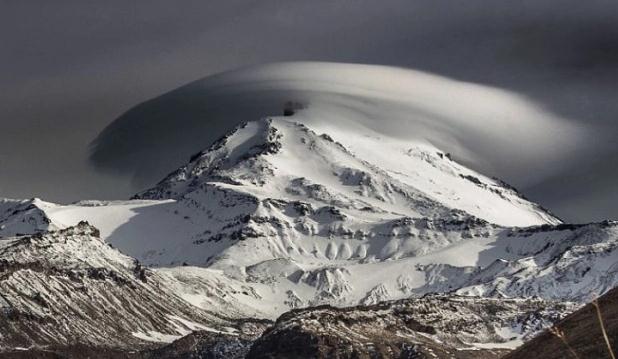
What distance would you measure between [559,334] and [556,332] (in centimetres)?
37

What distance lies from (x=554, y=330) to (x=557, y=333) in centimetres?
138

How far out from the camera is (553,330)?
465 ft

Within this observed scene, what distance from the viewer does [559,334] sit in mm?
140500

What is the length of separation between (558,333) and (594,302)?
455cm

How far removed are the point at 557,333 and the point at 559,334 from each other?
54 centimetres

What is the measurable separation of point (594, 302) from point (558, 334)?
4.57 meters

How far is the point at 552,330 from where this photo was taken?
142m

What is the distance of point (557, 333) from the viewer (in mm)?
140000

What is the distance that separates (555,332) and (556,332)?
0.25 m

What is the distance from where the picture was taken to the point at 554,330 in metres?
141

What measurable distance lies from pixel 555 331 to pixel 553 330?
125 centimetres

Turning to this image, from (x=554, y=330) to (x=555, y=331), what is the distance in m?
0.88

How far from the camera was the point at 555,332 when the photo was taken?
140500 millimetres

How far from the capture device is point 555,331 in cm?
14050
